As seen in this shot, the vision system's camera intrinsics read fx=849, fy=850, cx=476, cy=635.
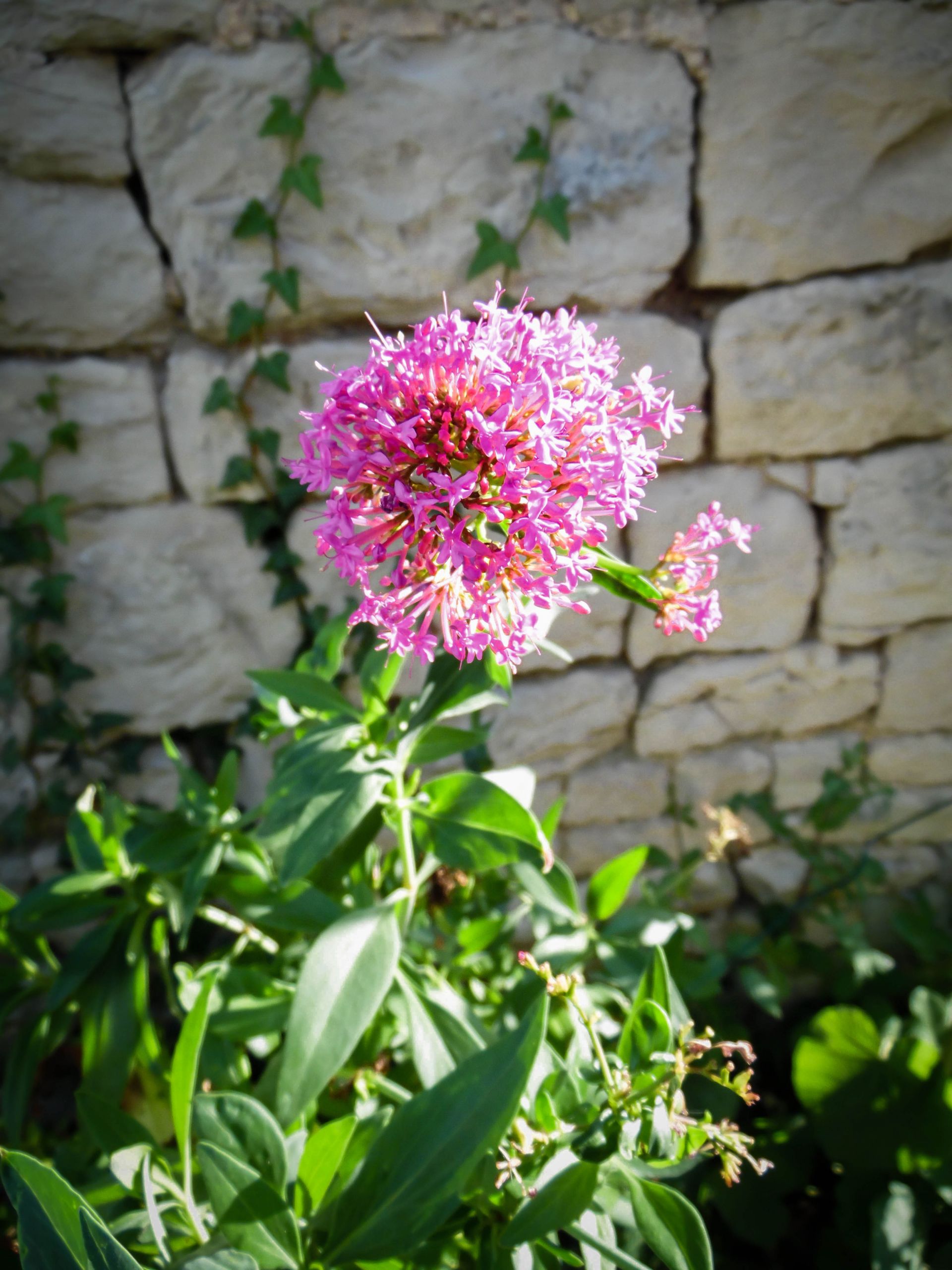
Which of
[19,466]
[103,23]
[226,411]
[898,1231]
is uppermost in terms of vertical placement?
[103,23]

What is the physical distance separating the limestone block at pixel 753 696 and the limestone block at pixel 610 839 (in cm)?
17

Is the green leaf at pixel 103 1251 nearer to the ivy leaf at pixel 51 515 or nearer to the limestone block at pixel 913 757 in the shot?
the ivy leaf at pixel 51 515

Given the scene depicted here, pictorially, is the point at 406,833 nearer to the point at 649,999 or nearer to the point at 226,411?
the point at 649,999

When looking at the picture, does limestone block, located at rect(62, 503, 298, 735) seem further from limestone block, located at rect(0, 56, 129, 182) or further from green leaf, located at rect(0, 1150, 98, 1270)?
green leaf, located at rect(0, 1150, 98, 1270)

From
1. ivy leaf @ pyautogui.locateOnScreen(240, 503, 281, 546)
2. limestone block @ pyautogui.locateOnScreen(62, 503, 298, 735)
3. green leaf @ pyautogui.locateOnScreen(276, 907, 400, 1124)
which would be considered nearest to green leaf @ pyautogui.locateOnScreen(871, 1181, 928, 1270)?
green leaf @ pyautogui.locateOnScreen(276, 907, 400, 1124)

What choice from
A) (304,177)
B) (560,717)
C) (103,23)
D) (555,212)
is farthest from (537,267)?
(560,717)

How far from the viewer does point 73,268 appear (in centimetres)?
122

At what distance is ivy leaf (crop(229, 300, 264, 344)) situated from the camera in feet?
4.08

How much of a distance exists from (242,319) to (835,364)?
927 millimetres

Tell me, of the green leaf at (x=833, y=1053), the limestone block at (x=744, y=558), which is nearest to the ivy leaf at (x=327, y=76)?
the limestone block at (x=744, y=558)

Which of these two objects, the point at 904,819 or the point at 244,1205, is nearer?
the point at 244,1205

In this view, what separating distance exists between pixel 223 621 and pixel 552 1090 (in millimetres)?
957

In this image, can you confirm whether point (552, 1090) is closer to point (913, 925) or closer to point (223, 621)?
point (223, 621)

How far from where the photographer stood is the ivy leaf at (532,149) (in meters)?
1.20
